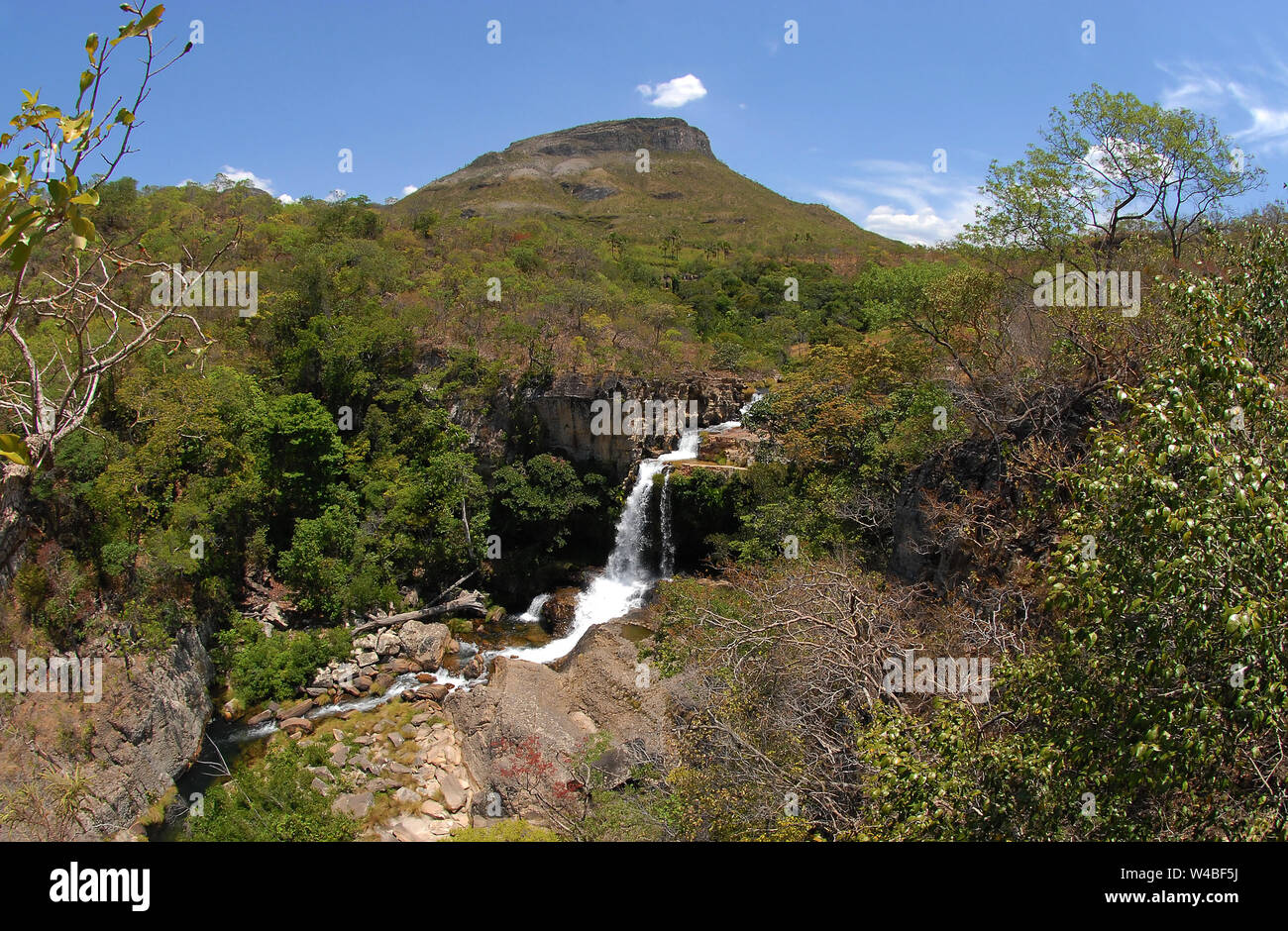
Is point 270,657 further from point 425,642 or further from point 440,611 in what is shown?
point 440,611

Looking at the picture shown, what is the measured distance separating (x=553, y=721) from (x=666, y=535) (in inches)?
314

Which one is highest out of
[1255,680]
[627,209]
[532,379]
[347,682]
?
[627,209]

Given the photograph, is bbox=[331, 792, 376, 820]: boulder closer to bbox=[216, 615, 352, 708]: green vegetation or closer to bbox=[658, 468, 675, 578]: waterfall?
bbox=[216, 615, 352, 708]: green vegetation

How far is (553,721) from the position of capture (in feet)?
42.7

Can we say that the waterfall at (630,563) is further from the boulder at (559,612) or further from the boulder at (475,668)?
the boulder at (475,668)

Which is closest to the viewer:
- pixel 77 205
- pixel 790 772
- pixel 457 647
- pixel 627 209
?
pixel 77 205

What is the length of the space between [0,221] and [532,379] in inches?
768

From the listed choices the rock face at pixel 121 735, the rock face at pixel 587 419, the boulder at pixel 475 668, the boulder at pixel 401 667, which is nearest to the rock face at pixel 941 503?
the rock face at pixel 587 419

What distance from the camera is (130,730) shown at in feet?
40.3

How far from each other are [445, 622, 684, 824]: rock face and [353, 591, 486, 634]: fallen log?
10.3ft

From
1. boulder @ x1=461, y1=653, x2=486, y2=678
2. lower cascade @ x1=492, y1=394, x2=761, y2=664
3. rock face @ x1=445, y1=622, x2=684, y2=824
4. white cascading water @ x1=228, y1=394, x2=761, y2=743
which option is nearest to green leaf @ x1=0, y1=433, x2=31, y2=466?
rock face @ x1=445, y1=622, x2=684, y2=824

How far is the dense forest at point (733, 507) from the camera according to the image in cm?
387

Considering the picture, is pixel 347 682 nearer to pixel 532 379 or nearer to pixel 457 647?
pixel 457 647
